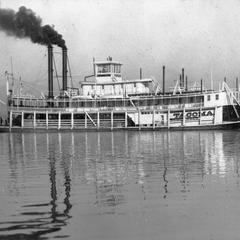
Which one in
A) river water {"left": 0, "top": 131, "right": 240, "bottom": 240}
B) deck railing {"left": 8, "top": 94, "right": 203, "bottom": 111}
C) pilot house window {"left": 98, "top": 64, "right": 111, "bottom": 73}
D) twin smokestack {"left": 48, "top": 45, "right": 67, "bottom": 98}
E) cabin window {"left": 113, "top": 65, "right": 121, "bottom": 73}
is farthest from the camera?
cabin window {"left": 113, "top": 65, "right": 121, "bottom": 73}

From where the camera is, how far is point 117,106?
262ft

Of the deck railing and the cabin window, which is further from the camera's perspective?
the cabin window

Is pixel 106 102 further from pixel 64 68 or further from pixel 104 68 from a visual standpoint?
pixel 64 68

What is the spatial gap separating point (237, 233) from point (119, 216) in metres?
2.95

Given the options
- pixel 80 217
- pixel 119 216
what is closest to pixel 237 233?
pixel 119 216

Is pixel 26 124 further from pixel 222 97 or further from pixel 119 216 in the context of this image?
pixel 119 216

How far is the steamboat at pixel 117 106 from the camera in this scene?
75.2m

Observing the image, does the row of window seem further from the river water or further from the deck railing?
the river water

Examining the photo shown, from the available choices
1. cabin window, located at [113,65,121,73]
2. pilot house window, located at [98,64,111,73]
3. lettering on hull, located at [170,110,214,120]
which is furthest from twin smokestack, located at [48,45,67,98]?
lettering on hull, located at [170,110,214,120]

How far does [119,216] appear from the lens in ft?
40.4

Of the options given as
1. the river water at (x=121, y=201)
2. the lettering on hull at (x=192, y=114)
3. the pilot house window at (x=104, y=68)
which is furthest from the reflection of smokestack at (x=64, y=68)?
the river water at (x=121, y=201)

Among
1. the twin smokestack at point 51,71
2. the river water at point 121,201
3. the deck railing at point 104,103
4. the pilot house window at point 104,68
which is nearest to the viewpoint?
the river water at point 121,201

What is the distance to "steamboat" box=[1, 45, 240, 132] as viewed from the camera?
75.2 metres

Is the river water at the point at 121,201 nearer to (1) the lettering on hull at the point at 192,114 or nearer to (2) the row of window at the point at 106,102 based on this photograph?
(1) the lettering on hull at the point at 192,114
